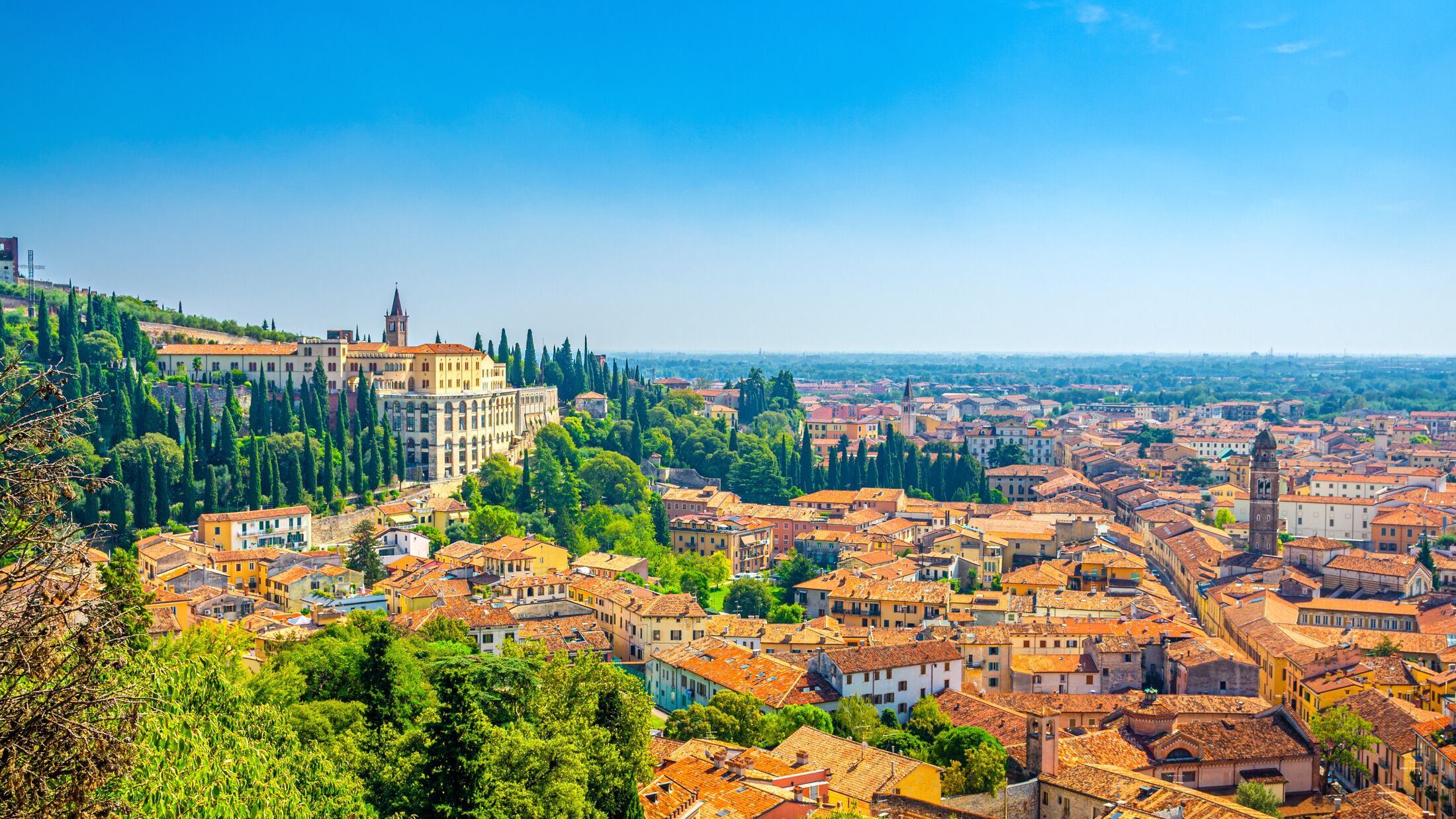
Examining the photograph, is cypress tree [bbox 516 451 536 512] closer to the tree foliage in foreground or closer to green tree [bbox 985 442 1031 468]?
green tree [bbox 985 442 1031 468]

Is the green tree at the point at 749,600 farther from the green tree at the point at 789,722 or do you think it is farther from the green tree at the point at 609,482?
the green tree at the point at 789,722

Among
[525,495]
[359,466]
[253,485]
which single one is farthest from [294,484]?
[525,495]

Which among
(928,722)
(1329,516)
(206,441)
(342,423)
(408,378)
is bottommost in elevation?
(928,722)

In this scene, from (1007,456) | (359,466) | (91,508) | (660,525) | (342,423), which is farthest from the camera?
(1007,456)

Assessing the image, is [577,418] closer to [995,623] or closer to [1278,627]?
[995,623]

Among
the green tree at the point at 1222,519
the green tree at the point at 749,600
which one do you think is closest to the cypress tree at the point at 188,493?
the green tree at the point at 749,600

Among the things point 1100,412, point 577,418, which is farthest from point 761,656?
point 1100,412

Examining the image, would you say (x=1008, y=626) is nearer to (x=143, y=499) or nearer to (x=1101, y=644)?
(x=1101, y=644)

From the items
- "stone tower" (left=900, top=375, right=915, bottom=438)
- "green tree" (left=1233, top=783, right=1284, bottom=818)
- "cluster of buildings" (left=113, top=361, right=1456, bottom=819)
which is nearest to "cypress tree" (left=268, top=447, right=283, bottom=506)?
"cluster of buildings" (left=113, top=361, right=1456, bottom=819)
